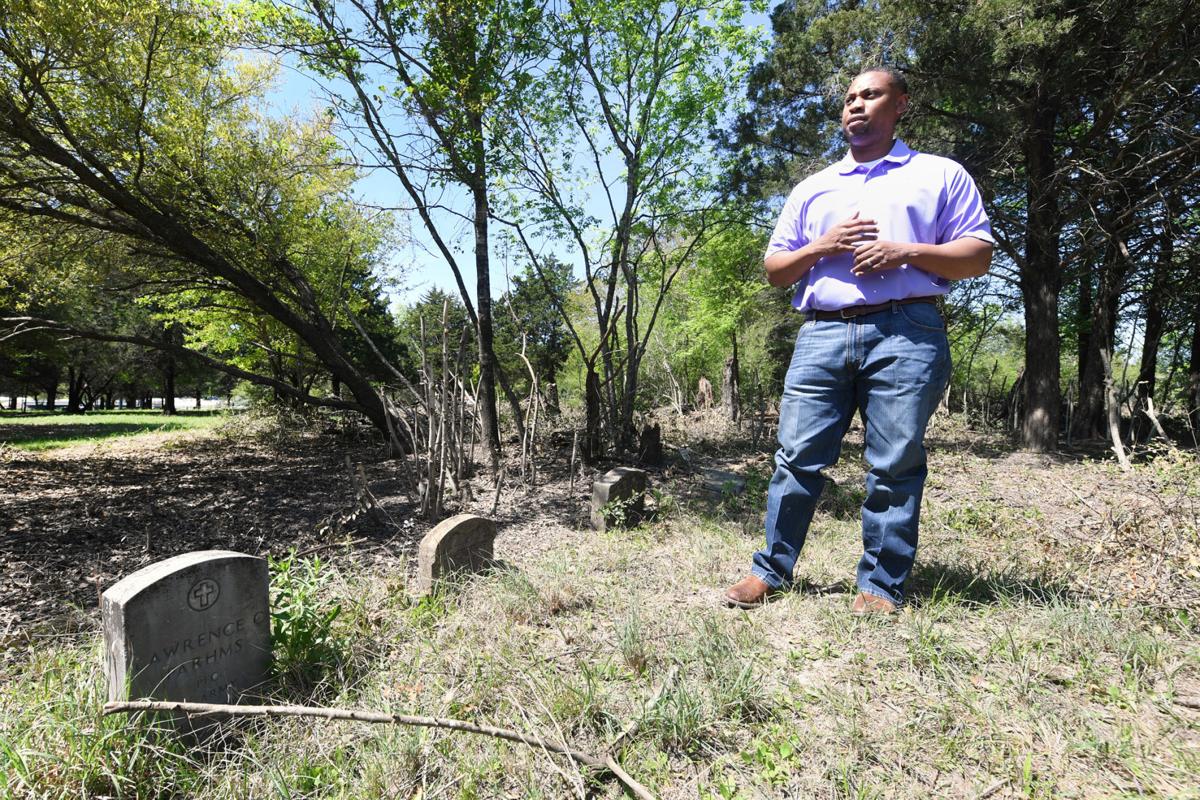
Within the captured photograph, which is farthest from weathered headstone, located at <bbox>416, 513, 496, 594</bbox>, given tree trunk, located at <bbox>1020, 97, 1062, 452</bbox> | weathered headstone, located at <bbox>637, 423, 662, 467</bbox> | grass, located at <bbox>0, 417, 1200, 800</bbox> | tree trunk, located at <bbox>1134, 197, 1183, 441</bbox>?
tree trunk, located at <bbox>1020, 97, 1062, 452</bbox>

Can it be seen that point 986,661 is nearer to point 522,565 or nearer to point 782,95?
point 522,565

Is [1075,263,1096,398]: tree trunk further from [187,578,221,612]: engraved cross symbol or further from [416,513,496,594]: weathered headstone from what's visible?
[187,578,221,612]: engraved cross symbol

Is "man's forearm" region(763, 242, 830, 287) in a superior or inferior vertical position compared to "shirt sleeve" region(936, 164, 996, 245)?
inferior

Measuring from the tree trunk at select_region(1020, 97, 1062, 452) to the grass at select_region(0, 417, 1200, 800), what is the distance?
787 cm

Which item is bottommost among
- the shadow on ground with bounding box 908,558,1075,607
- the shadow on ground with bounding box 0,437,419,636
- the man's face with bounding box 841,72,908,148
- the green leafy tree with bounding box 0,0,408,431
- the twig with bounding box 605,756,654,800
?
the shadow on ground with bounding box 0,437,419,636

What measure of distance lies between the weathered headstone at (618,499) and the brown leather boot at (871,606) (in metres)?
2.65

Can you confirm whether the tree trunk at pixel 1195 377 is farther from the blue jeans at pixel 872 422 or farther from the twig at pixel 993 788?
the twig at pixel 993 788

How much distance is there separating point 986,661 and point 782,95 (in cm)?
999

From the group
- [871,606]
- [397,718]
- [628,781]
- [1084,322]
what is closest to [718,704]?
[628,781]

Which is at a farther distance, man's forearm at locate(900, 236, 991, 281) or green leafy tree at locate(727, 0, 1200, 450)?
green leafy tree at locate(727, 0, 1200, 450)

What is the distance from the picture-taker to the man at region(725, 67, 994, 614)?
2.07m

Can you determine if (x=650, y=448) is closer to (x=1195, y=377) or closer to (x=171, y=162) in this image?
(x=171, y=162)

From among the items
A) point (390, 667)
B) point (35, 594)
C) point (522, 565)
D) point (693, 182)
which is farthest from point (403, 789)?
point (693, 182)

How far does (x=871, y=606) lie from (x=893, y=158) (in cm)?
180
